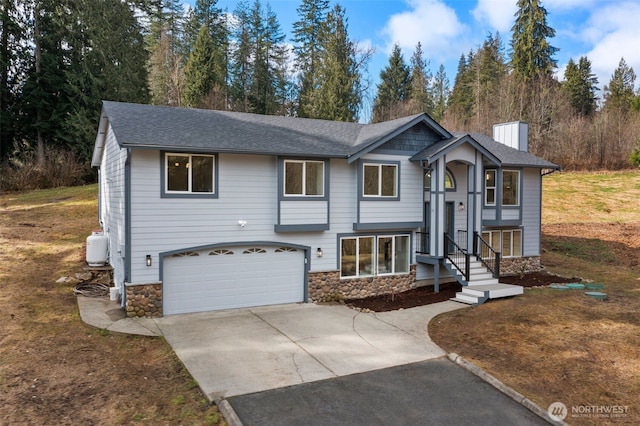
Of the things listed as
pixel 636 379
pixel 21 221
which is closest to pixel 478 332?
pixel 636 379

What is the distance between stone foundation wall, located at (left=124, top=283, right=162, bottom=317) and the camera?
10.6m

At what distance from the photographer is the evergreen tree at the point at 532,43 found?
141 ft

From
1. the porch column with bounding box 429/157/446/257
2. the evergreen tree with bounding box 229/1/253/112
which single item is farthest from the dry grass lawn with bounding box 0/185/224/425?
the evergreen tree with bounding box 229/1/253/112

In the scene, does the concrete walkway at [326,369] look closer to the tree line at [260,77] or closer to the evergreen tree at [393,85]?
the tree line at [260,77]

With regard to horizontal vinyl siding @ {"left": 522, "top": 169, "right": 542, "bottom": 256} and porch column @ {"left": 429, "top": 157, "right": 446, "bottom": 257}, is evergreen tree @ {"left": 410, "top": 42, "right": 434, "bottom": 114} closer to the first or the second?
horizontal vinyl siding @ {"left": 522, "top": 169, "right": 542, "bottom": 256}

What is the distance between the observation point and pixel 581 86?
159 feet

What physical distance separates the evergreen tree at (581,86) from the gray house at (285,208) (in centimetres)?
3866

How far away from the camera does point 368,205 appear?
44.0 ft

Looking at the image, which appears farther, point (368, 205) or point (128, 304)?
point (368, 205)

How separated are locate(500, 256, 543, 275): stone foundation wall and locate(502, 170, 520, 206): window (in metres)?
2.38

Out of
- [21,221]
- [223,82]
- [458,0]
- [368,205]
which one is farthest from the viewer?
[223,82]

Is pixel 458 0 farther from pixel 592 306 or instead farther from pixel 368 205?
pixel 592 306

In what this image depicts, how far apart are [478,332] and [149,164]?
29.5 feet

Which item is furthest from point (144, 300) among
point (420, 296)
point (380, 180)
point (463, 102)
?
point (463, 102)
